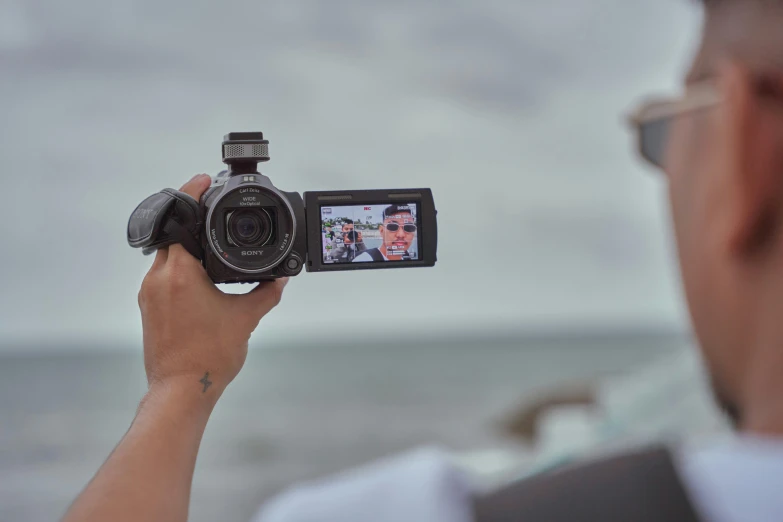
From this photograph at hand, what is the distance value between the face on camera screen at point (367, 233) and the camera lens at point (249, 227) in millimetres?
146

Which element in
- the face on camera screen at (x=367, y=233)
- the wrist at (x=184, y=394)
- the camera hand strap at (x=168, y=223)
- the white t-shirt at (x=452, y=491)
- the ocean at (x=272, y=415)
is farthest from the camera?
the ocean at (x=272, y=415)

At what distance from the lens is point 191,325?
165 centimetres

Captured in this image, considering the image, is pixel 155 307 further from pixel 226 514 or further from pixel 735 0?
pixel 226 514

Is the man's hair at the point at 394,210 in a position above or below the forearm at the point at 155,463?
above

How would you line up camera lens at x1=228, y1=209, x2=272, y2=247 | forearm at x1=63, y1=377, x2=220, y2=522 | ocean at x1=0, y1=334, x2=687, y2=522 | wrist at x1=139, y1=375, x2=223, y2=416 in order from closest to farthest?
forearm at x1=63, y1=377, x2=220, y2=522 < wrist at x1=139, y1=375, x2=223, y2=416 < camera lens at x1=228, y1=209, x2=272, y2=247 < ocean at x1=0, y1=334, x2=687, y2=522

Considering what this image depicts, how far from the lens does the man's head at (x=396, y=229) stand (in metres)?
2.16

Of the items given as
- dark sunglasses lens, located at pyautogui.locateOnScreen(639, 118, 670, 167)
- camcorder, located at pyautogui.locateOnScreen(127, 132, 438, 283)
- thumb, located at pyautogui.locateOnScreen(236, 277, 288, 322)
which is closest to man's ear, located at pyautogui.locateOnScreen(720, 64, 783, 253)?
dark sunglasses lens, located at pyautogui.locateOnScreen(639, 118, 670, 167)

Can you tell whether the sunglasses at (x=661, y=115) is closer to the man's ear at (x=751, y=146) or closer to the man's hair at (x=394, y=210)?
the man's ear at (x=751, y=146)

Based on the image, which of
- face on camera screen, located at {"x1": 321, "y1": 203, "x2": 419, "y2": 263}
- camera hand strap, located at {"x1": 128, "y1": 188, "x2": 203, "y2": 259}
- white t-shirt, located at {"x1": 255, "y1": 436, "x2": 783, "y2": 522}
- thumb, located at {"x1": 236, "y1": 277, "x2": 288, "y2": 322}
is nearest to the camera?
white t-shirt, located at {"x1": 255, "y1": 436, "x2": 783, "y2": 522}

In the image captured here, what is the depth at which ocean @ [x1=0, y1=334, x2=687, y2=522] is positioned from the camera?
60.2 ft

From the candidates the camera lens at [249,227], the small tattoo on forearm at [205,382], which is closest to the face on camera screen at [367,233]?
the camera lens at [249,227]

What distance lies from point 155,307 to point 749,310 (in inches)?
46.3

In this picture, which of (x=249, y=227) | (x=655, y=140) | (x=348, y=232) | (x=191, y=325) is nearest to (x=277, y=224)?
(x=249, y=227)

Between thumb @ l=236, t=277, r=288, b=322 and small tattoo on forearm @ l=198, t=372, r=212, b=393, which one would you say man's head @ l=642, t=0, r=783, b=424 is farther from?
thumb @ l=236, t=277, r=288, b=322
